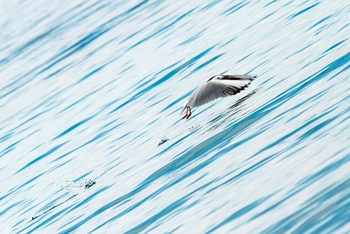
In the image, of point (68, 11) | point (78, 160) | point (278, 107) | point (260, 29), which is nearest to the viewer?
point (278, 107)

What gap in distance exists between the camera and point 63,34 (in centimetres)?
3766

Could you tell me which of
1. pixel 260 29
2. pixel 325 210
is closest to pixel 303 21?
pixel 260 29

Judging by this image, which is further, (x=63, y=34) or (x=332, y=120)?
(x=63, y=34)

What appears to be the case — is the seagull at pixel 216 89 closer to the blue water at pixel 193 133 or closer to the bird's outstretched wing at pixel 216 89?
the bird's outstretched wing at pixel 216 89

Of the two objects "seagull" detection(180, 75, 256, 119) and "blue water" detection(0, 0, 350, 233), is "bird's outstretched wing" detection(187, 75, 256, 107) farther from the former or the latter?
"blue water" detection(0, 0, 350, 233)

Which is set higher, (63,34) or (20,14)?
(20,14)

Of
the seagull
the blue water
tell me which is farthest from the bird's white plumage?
the blue water

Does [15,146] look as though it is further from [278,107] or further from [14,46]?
[14,46]

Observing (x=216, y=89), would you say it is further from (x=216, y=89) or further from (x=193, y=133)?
(x=193, y=133)

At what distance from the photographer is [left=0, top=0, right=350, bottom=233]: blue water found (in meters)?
9.54

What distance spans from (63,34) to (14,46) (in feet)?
14.1

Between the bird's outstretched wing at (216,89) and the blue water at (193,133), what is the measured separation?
47 cm

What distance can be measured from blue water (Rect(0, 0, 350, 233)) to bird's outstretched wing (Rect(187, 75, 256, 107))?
469 mm

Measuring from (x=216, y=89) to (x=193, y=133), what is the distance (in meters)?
1.26
